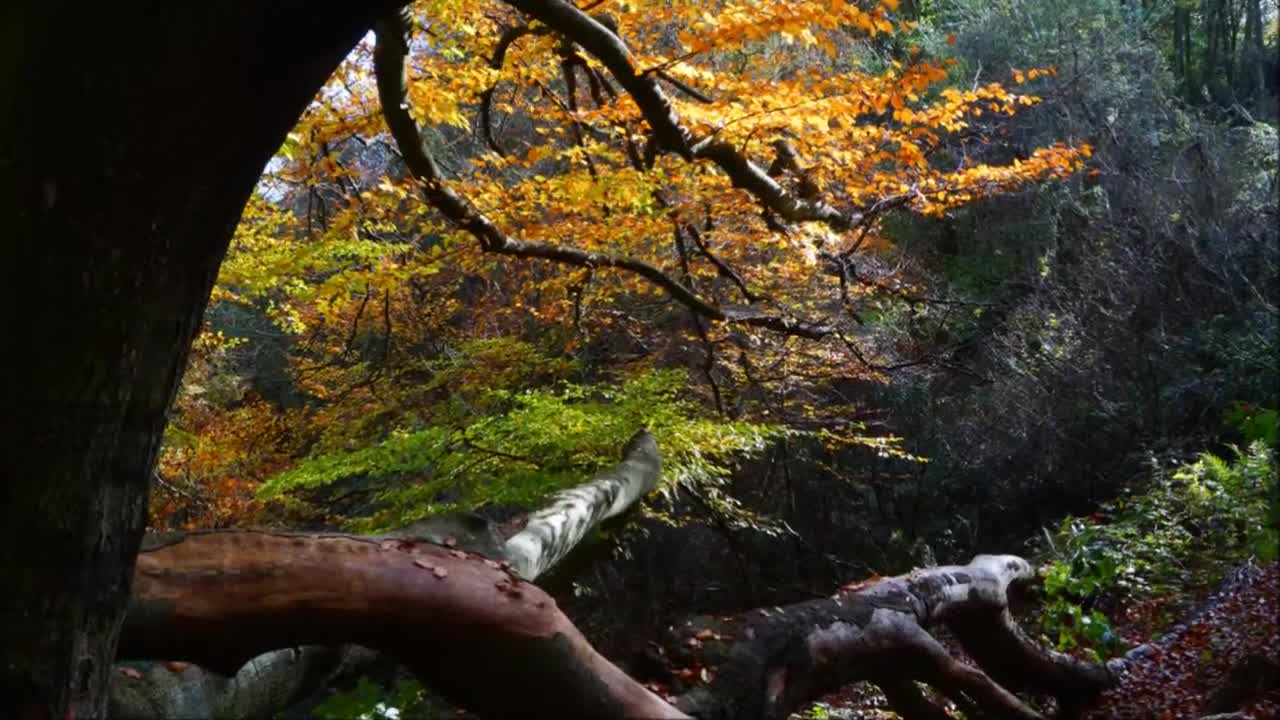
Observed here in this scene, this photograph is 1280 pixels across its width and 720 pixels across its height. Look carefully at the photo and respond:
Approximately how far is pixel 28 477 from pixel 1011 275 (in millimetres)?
13658

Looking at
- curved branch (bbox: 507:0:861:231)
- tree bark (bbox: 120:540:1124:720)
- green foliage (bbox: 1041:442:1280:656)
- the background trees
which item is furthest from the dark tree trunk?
green foliage (bbox: 1041:442:1280:656)

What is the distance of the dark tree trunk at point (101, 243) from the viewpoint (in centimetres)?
133

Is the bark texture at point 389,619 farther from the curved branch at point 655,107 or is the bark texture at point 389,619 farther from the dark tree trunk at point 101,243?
the curved branch at point 655,107

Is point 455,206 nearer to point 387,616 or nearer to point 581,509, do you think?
point 581,509

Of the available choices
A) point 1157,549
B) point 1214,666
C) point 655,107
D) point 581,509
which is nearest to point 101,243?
point 655,107

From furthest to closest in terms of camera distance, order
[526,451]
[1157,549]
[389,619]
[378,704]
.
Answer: [1157,549] < [526,451] < [378,704] < [389,619]

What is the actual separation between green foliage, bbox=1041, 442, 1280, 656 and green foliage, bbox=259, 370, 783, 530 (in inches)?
102

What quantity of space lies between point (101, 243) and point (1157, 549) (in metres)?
8.12

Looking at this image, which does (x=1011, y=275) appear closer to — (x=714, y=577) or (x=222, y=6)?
(x=714, y=577)

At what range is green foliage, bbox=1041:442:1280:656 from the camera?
6.39 metres

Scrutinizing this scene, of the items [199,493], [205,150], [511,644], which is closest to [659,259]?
[199,493]

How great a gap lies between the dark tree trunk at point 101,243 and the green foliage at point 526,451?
16.0ft

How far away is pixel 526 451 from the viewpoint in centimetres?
701

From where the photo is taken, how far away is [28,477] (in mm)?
1442
